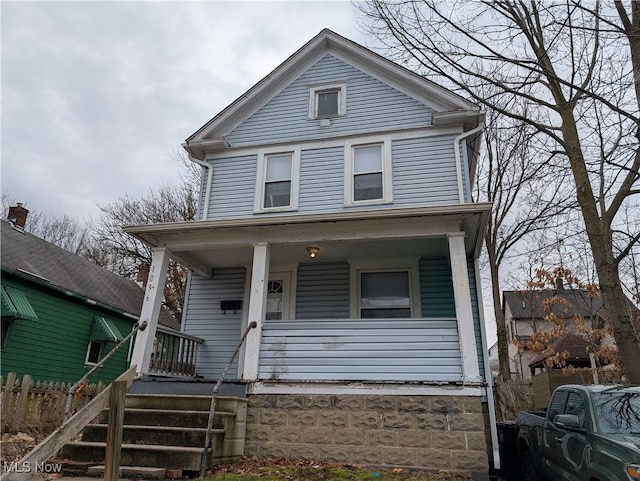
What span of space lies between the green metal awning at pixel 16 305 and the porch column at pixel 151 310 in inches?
213

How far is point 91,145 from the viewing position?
28.3 m

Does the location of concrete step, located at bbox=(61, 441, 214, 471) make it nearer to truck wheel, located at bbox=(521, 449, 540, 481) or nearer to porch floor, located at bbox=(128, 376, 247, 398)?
porch floor, located at bbox=(128, 376, 247, 398)

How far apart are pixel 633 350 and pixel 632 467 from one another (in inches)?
159

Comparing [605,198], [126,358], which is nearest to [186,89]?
[126,358]

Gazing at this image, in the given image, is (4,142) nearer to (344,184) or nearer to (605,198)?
(344,184)

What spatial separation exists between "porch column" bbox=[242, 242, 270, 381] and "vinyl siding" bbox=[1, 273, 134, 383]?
7832 mm

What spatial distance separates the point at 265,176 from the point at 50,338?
801cm

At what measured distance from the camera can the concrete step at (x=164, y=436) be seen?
537 centimetres

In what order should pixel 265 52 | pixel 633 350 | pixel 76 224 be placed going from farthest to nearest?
pixel 76 224 → pixel 265 52 → pixel 633 350

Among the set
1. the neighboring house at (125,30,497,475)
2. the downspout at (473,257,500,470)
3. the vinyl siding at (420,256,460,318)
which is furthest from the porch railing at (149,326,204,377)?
the downspout at (473,257,500,470)

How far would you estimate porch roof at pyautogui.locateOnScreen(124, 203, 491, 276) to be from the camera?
264 inches

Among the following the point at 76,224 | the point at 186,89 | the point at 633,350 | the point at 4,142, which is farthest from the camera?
the point at 76,224

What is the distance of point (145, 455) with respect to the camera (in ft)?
16.7

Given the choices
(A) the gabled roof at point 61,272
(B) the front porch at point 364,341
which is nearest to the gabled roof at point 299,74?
(B) the front porch at point 364,341
